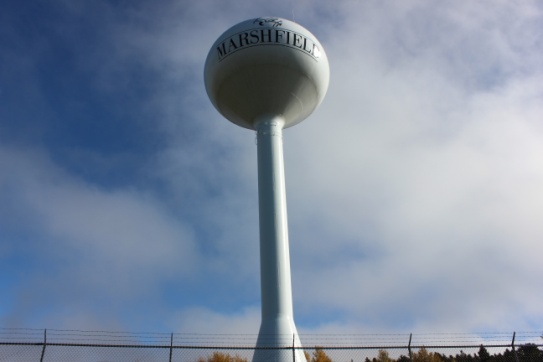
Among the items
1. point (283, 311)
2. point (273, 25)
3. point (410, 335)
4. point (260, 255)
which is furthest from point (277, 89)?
point (410, 335)

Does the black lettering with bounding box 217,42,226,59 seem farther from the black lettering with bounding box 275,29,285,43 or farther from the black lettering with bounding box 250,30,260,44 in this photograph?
the black lettering with bounding box 275,29,285,43

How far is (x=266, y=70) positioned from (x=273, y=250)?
603 centimetres

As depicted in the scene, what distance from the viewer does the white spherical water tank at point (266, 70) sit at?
15180 mm

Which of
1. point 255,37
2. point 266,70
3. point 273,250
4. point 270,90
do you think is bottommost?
point 273,250

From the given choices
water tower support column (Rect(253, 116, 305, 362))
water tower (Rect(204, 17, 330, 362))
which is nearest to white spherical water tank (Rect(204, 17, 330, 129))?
water tower (Rect(204, 17, 330, 362))

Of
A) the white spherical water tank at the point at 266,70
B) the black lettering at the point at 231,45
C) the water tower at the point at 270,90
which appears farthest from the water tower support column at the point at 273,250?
the black lettering at the point at 231,45

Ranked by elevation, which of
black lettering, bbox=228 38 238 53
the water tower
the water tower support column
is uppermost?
black lettering, bbox=228 38 238 53

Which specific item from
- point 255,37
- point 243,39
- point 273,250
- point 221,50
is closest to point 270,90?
point 255,37

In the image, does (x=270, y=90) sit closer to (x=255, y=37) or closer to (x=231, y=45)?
(x=255, y=37)

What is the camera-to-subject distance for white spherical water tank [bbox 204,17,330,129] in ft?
49.8

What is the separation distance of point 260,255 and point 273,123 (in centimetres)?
477

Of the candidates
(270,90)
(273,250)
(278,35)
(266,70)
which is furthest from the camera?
(270,90)

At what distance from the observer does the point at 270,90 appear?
610 inches

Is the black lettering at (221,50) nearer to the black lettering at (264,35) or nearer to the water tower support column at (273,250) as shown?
the black lettering at (264,35)
